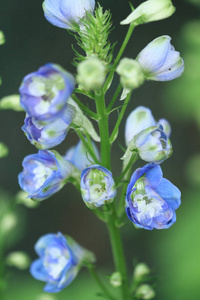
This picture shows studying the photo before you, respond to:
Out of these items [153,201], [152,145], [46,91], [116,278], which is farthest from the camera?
[116,278]

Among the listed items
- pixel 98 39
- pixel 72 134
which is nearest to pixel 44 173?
pixel 98 39

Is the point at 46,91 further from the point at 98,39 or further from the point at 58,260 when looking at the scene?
the point at 58,260

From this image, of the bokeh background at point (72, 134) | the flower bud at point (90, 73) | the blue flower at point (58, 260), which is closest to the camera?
the flower bud at point (90, 73)

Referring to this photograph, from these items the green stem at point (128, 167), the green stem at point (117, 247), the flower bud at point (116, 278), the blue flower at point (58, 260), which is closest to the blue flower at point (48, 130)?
the green stem at point (128, 167)

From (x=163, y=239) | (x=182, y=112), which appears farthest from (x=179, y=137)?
(x=163, y=239)

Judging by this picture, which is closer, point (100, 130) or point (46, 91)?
point (46, 91)

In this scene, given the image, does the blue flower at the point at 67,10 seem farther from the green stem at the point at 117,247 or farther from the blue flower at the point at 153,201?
the green stem at the point at 117,247

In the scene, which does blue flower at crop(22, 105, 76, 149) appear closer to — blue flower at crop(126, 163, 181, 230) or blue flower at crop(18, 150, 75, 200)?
blue flower at crop(18, 150, 75, 200)
